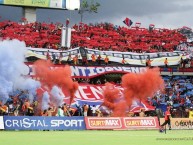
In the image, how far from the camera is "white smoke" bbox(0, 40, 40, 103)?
39.4 m

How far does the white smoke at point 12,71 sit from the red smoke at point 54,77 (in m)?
1.15

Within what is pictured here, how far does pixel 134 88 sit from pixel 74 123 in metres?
14.3

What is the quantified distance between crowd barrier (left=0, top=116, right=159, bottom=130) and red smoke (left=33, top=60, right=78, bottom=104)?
35.6ft

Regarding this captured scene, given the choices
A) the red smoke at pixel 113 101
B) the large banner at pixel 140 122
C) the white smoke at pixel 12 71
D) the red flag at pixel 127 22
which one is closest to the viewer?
the large banner at pixel 140 122

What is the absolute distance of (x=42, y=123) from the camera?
31.7m

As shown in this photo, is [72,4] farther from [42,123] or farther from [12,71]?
[42,123]

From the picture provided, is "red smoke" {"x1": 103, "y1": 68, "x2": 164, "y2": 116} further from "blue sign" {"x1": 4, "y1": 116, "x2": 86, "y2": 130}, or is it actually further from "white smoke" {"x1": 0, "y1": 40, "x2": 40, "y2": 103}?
"blue sign" {"x1": 4, "y1": 116, "x2": 86, "y2": 130}

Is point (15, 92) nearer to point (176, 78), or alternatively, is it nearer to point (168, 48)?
point (176, 78)

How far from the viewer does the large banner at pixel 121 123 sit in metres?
33.3

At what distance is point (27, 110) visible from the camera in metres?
34.6

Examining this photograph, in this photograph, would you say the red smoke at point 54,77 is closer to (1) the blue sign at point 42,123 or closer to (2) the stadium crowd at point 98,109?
(2) the stadium crowd at point 98,109
